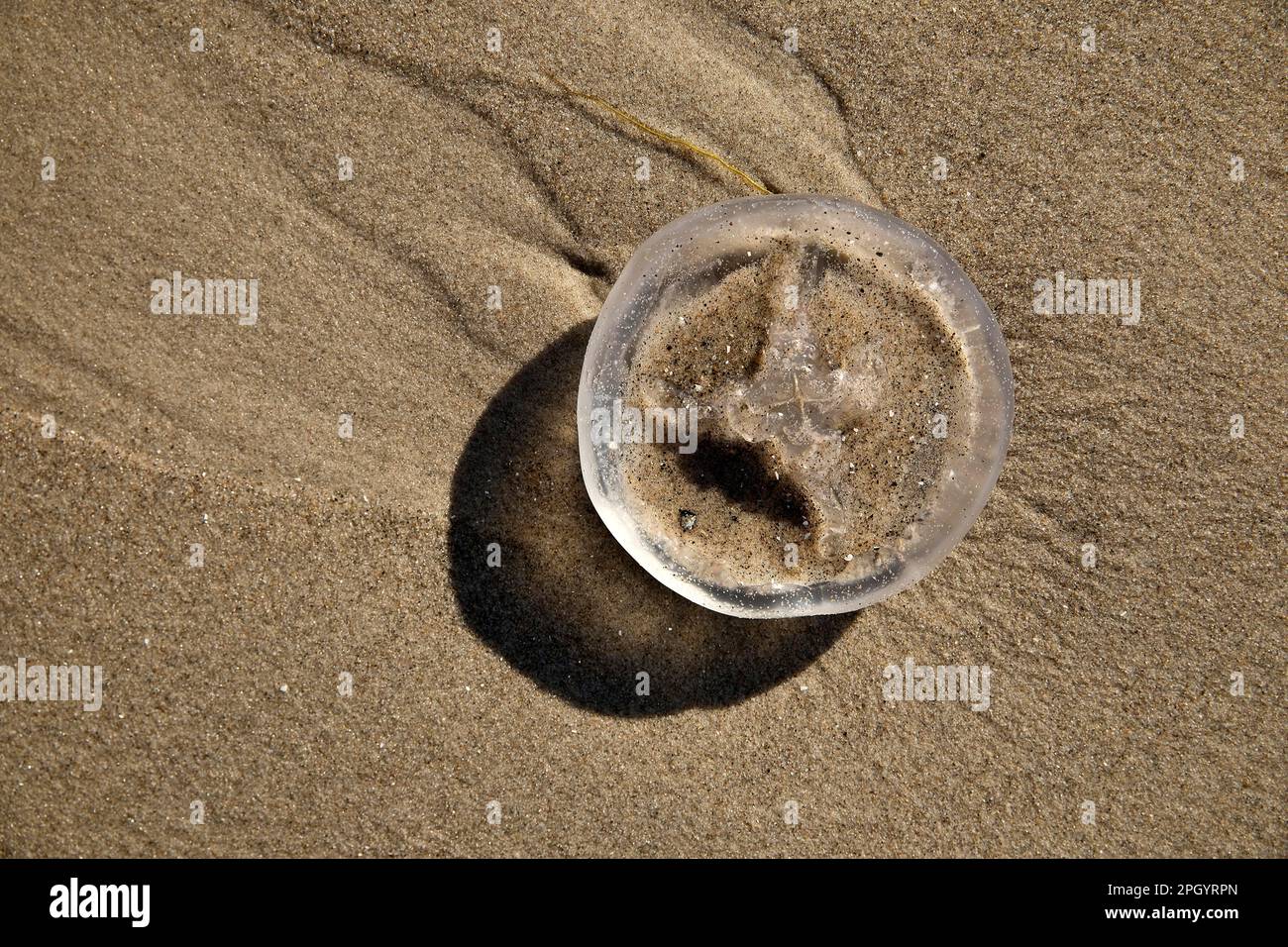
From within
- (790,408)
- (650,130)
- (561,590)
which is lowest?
(561,590)

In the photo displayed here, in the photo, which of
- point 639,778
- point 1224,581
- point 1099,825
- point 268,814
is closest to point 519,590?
point 639,778

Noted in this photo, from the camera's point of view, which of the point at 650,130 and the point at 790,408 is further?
the point at 650,130

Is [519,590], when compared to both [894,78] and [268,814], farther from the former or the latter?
[894,78]

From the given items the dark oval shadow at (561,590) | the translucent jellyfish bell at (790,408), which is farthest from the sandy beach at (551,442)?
the translucent jellyfish bell at (790,408)

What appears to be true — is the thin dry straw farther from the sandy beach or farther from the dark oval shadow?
the dark oval shadow

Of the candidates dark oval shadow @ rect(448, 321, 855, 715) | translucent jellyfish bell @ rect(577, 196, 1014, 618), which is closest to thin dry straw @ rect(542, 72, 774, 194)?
translucent jellyfish bell @ rect(577, 196, 1014, 618)

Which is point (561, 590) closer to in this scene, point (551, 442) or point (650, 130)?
point (551, 442)

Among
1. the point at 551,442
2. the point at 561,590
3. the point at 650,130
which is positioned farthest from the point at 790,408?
the point at 650,130
